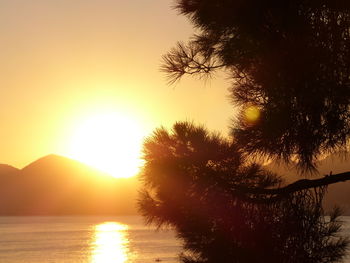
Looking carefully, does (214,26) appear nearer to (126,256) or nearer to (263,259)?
(263,259)

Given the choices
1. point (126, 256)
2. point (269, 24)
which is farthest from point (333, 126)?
point (126, 256)

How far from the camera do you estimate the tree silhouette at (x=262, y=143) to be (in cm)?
468

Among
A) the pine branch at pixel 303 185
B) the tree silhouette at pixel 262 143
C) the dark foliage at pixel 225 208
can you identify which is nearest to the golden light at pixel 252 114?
the tree silhouette at pixel 262 143

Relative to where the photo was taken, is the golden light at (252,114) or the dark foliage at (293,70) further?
the golden light at (252,114)

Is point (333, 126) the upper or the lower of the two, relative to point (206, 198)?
upper

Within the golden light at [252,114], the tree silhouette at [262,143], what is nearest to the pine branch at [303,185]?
the tree silhouette at [262,143]

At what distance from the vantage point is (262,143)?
5.14 metres

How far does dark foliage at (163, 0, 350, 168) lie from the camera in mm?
4648

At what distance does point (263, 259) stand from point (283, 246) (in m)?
0.22

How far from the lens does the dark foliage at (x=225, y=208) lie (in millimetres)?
4965

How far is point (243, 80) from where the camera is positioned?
5598mm

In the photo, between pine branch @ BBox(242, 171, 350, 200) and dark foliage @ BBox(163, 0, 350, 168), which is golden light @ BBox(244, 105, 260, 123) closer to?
dark foliage @ BBox(163, 0, 350, 168)

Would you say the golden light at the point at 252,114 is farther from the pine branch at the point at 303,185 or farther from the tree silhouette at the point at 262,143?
the pine branch at the point at 303,185

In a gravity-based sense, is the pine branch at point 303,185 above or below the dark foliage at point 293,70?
below
